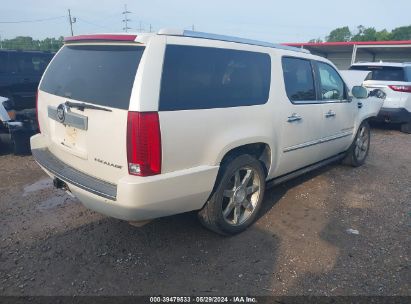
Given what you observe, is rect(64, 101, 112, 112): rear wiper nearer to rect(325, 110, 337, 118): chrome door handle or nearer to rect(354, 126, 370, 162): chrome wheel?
rect(325, 110, 337, 118): chrome door handle

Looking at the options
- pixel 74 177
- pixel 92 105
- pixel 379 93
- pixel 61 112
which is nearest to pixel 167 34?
pixel 92 105

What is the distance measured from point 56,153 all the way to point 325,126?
3325mm

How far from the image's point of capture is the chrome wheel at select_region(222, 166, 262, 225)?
3.45 metres

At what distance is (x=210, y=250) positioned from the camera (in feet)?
10.8

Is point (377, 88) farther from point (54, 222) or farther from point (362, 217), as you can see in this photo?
point (54, 222)

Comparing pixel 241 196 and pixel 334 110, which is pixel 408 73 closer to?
pixel 334 110

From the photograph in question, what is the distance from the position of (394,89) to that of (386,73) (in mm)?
659

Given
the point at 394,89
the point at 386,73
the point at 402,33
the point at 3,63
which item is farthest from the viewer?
the point at 402,33

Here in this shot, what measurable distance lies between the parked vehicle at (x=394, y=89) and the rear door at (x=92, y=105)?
829 centimetres

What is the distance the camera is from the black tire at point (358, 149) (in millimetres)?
5758

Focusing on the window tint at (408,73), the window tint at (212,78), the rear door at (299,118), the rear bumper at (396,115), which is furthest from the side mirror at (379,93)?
the window tint at (212,78)

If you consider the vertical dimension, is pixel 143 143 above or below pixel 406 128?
above

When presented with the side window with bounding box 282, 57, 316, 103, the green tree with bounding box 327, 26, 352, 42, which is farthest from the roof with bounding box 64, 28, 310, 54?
the green tree with bounding box 327, 26, 352, 42

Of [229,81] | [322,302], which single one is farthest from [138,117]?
[322,302]
